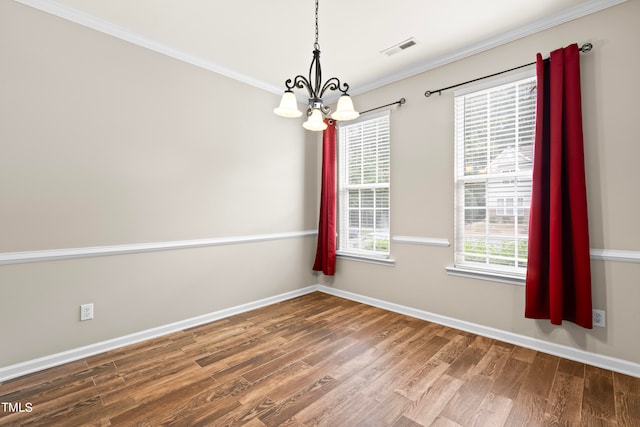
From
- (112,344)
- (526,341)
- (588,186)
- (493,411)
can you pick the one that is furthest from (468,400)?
(112,344)

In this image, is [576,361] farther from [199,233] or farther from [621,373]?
[199,233]

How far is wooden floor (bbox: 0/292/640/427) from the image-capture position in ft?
5.55

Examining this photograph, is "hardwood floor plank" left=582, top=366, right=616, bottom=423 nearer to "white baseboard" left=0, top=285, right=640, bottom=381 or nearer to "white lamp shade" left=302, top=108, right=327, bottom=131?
"white baseboard" left=0, top=285, right=640, bottom=381

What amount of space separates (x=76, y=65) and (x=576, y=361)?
4.63 meters

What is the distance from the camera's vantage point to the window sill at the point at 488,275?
256 centimetres

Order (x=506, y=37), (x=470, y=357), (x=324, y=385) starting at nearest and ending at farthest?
(x=324, y=385) → (x=470, y=357) → (x=506, y=37)

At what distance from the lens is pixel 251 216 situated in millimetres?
3506

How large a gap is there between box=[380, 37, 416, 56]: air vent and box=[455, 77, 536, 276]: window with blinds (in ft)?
2.35

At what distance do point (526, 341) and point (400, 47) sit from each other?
2.92m

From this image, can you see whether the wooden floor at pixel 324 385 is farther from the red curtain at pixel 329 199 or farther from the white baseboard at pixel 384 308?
the red curtain at pixel 329 199

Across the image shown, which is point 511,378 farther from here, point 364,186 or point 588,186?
point 364,186

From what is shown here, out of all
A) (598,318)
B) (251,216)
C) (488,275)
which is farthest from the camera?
(251,216)

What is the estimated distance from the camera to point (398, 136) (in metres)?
3.38

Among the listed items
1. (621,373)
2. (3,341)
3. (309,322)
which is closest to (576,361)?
(621,373)
